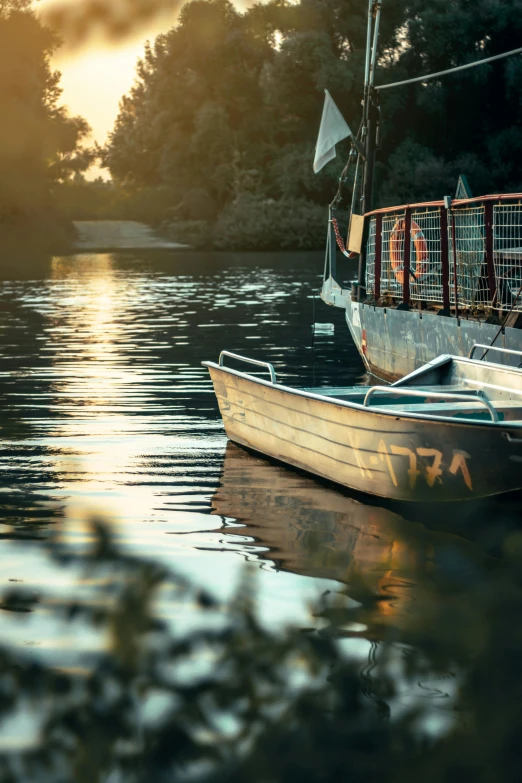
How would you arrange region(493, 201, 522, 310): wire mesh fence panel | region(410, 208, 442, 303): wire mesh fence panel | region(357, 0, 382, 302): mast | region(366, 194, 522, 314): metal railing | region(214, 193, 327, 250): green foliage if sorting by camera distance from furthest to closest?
region(214, 193, 327, 250): green foliage → region(357, 0, 382, 302): mast → region(410, 208, 442, 303): wire mesh fence panel → region(366, 194, 522, 314): metal railing → region(493, 201, 522, 310): wire mesh fence panel

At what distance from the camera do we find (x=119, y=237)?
3497 inches

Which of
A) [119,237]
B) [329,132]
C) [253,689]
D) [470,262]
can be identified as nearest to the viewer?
[253,689]

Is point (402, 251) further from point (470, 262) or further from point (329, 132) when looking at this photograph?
point (329, 132)

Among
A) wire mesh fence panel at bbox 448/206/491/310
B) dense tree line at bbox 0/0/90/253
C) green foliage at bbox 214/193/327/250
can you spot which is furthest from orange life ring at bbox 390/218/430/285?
green foliage at bbox 214/193/327/250

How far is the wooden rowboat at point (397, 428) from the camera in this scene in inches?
326

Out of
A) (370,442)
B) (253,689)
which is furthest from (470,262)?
(253,689)

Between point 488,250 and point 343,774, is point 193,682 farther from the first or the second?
point 488,250

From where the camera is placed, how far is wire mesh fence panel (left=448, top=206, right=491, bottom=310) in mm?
15108

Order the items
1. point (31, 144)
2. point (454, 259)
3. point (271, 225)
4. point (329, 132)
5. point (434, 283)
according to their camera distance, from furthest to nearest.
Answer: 1. point (271, 225)
2. point (31, 144)
3. point (329, 132)
4. point (434, 283)
5. point (454, 259)

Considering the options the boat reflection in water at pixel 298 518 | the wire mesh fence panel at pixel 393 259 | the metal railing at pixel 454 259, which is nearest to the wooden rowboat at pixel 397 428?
the boat reflection in water at pixel 298 518

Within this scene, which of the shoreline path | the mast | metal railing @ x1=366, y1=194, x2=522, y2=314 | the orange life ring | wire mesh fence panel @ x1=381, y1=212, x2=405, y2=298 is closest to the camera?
metal railing @ x1=366, y1=194, x2=522, y2=314

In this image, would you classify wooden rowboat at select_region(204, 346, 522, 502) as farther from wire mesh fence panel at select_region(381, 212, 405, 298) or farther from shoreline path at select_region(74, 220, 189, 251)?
shoreline path at select_region(74, 220, 189, 251)

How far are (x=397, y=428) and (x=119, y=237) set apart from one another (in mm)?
81521

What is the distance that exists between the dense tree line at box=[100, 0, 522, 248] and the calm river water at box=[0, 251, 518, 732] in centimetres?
4740
